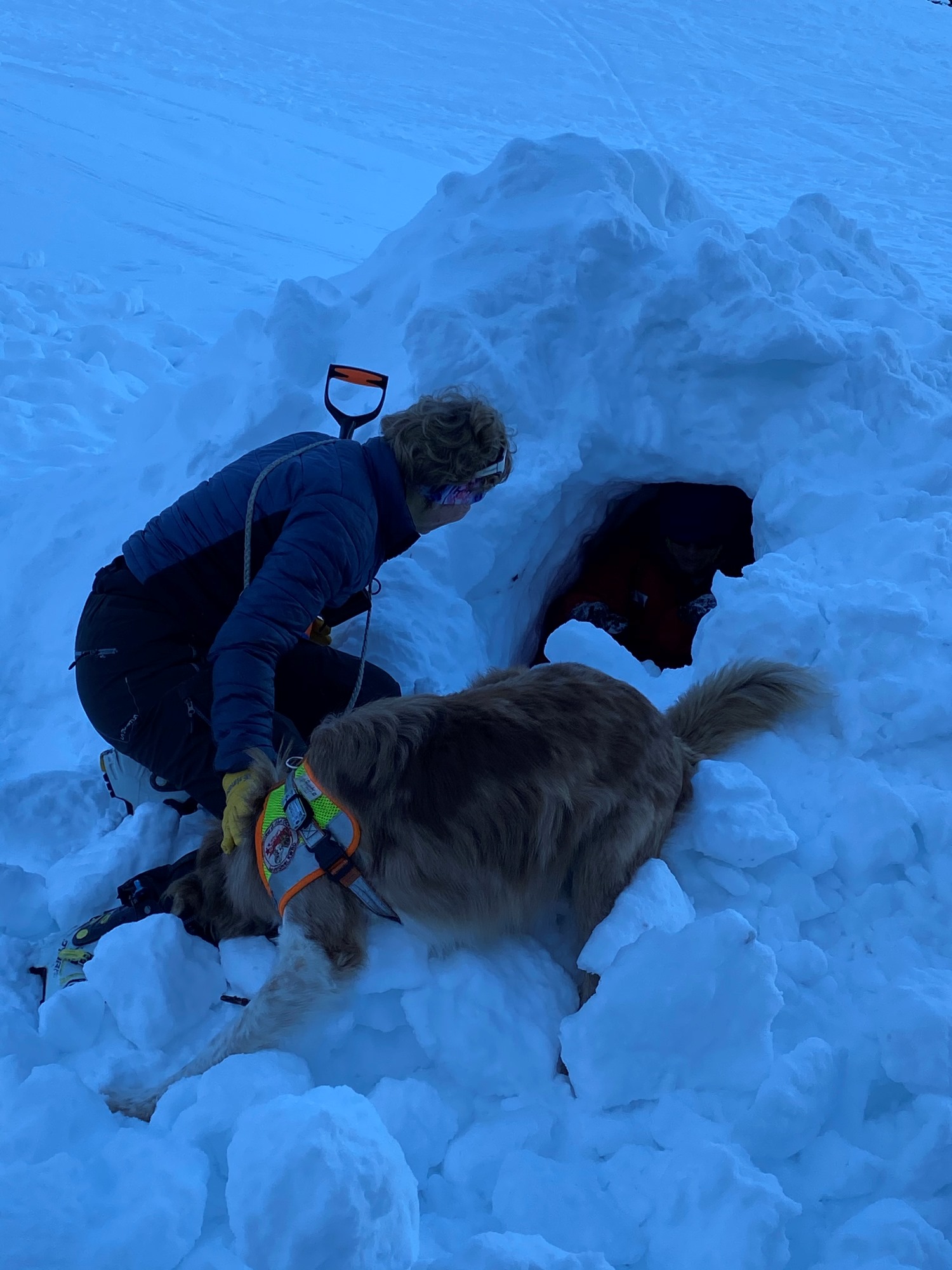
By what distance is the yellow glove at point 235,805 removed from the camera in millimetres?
2195

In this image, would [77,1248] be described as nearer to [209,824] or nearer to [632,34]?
[209,824]

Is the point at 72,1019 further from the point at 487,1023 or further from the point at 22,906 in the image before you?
the point at 487,1023

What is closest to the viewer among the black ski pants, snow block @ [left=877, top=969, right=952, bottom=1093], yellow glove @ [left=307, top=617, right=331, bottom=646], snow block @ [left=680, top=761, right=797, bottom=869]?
snow block @ [left=877, top=969, right=952, bottom=1093]

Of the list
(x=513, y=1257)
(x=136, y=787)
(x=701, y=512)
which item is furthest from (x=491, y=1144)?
(x=701, y=512)

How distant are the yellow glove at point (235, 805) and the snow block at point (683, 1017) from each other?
3.02 ft

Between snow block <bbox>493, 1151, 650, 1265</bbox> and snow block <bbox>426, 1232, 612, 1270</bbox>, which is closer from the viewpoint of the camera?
snow block <bbox>426, 1232, 612, 1270</bbox>

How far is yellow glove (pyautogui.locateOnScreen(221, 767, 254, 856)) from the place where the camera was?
7.20 feet

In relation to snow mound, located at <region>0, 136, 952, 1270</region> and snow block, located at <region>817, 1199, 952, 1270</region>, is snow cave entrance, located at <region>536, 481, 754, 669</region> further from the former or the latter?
snow block, located at <region>817, 1199, 952, 1270</region>

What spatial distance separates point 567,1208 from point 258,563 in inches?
70.3

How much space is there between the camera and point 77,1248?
4.88 feet

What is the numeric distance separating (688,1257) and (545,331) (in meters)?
3.26

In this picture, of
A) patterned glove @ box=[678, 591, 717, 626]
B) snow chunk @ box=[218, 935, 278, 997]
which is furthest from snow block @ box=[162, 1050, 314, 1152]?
patterned glove @ box=[678, 591, 717, 626]

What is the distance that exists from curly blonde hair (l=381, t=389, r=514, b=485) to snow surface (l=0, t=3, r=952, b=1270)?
31.2 inches

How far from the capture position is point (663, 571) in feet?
15.0
